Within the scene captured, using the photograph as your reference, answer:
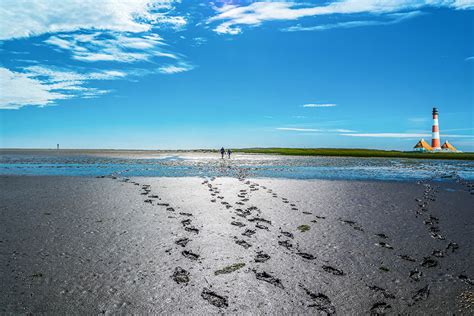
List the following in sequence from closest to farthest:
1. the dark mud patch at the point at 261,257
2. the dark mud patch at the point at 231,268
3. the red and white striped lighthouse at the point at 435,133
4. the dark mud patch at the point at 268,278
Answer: the dark mud patch at the point at 268,278 < the dark mud patch at the point at 231,268 < the dark mud patch at the point at 261,257 < the red and white striped lighthouse at the point at 435,133

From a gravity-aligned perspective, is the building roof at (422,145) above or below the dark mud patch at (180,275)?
above

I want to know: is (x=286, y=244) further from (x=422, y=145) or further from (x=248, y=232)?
(x=422, y=145)

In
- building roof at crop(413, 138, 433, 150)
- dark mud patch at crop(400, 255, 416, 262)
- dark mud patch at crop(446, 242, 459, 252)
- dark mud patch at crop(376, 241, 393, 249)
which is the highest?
building roof at crop(413, 138, 433, 150)

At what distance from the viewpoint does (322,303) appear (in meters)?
5.63

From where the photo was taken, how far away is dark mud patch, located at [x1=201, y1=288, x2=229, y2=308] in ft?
18.2

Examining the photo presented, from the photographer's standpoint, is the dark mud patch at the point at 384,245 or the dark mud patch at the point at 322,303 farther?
the dark mud patch at the point at 384,245

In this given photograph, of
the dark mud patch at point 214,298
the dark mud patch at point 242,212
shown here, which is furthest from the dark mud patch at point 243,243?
the dark mud patch at point 242,212

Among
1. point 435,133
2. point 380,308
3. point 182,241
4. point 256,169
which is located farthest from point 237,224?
point 435,133

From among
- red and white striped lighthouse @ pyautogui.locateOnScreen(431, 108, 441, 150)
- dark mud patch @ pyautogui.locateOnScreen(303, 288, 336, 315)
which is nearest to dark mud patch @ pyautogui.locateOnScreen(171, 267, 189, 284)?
dark mud patch @ pyautogui.locateOnScreen(303, 288, 336, 315)

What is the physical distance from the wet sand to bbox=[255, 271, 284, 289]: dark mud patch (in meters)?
0.02

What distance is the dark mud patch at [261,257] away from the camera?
297 inches

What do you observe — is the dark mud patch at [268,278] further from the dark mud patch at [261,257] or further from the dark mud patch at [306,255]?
the dark mud patch at [306,255]

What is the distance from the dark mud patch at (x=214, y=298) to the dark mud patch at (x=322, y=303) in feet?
4.66

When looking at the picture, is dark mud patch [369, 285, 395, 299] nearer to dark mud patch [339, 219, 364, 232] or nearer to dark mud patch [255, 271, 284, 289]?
dark mud patch [255, 271, 284, 289]
